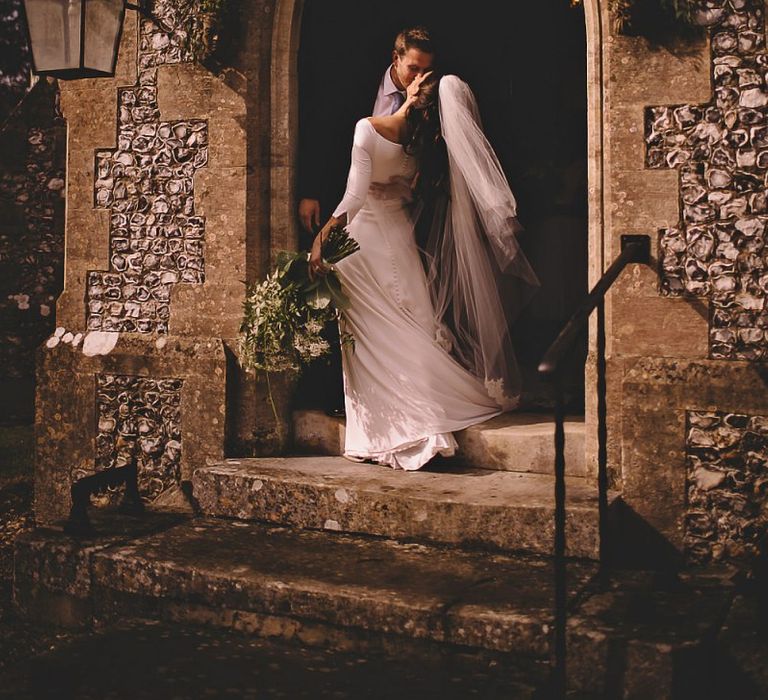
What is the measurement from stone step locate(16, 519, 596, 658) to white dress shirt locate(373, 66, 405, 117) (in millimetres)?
2207

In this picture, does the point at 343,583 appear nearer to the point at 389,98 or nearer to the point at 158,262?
the point at 158,262

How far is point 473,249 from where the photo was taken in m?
4.94

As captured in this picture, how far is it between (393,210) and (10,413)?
5.75m

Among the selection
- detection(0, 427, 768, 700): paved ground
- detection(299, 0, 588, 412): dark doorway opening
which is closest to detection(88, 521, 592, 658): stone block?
detection(0, 427, 768, 700): paved ground

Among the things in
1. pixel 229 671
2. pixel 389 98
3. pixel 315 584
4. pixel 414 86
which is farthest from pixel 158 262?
pixel 229 671

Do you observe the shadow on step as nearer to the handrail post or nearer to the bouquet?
the handrail post

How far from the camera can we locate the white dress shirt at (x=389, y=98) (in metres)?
5.15

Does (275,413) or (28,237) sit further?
(28,237)

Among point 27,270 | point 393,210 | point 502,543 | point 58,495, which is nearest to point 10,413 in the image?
point 27,270

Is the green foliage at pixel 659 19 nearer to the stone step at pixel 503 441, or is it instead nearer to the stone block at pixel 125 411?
the stone step at pixel 503 441

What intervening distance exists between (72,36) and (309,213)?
1.41m

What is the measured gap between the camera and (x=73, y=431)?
5.53 m

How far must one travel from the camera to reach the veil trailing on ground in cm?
472

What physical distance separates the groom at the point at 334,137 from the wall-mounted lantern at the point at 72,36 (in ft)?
3.63
